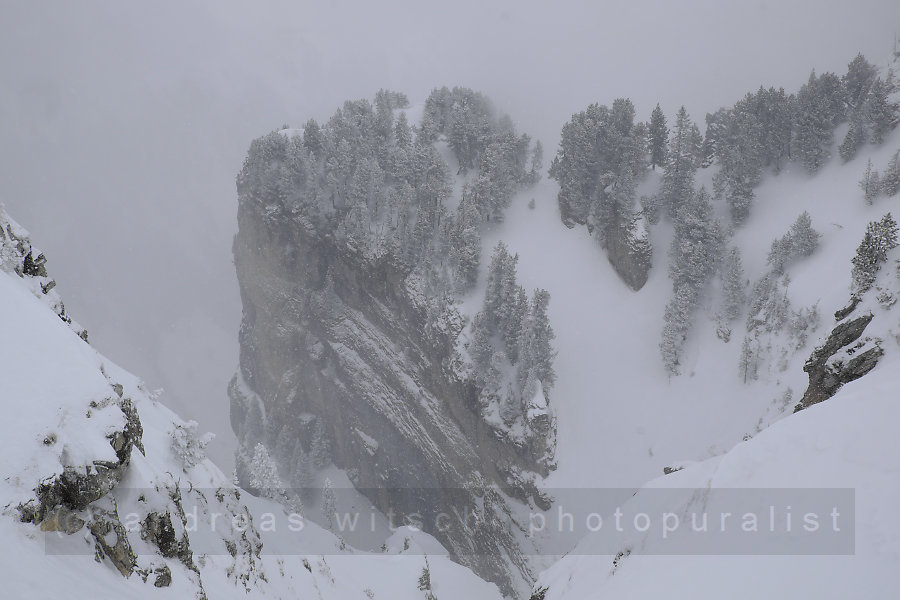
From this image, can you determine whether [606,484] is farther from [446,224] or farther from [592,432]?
[446,224]

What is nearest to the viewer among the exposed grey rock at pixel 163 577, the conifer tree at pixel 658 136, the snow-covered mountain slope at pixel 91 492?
the snow-covered mountain slope at pixel 91 492

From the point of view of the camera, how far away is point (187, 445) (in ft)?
74.4

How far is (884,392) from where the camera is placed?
14.2m

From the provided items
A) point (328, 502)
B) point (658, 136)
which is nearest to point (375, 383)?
point (328, 502)

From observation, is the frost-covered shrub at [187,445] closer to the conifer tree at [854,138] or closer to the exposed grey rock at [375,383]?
the exposed grey rock at [375,383]

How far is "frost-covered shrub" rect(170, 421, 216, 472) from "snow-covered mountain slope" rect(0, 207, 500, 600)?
0.13 meters

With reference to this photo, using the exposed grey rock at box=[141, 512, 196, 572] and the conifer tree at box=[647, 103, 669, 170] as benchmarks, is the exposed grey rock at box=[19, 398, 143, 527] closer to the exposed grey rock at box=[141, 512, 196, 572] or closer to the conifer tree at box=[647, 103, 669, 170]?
the exposed grey rock at box=[141, 512, 196, 572]

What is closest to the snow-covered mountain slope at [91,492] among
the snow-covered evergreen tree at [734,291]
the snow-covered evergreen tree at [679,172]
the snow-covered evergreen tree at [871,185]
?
the snow-covered evergreen tree at [734,291]

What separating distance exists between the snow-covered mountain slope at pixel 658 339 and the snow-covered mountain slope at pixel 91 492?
31.6 meters

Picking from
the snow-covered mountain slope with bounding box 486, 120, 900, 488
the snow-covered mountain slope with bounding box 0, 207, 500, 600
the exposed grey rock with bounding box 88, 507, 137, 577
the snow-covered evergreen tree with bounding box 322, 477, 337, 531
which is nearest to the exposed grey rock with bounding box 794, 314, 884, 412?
the snow-covered mountain slope with bounding box 486, 120, 900, 488

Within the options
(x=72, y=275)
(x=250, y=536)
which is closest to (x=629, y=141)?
(x=250, y=536)

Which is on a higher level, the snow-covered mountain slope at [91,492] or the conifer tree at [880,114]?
the conifer tree at [880,114]

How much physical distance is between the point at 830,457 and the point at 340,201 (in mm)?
58095

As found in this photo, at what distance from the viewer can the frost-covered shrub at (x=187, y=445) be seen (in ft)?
73.2
